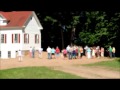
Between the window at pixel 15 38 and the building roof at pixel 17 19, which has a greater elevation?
the building roof at pixel 17 19

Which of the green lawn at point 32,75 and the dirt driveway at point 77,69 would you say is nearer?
the green lawn at point 32,75

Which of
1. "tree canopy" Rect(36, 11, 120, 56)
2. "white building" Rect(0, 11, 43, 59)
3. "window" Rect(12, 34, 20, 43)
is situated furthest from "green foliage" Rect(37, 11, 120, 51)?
"window" Rect(12, 34, 20, 43)

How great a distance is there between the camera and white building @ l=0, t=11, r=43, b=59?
167ft

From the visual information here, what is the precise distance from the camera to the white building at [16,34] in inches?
2007

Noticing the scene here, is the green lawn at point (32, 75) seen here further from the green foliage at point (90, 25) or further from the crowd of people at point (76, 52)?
the green foliage at point (90, 25)

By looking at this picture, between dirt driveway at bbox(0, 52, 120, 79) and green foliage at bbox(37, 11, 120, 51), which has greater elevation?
green foliage at bbox(37, 11, 120, 51)

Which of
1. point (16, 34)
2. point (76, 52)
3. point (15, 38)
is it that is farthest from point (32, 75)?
point (16, 34)

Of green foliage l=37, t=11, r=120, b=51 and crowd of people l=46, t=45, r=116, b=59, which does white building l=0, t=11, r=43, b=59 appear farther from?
crowd of people l=46, t=45, r=116, b=59

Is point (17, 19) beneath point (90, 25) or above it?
above

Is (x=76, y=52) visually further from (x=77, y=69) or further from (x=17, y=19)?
(x=17, y=19)

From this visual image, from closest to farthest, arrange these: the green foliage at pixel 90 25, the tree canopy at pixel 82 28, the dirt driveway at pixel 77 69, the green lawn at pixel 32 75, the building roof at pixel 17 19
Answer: the green lawn at pixel 32 75
the dirt driveway at pixel 77 69
the green foliage at pixel 90 25
the tree canopy at pixel 82 28
the building roof at pixel 17 19

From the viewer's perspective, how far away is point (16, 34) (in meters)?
51.3

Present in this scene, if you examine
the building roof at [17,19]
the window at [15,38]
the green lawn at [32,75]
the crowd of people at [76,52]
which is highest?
the building roof at [17,19]

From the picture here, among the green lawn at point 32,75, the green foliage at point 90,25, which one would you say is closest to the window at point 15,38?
the green foliage at point 90,25
